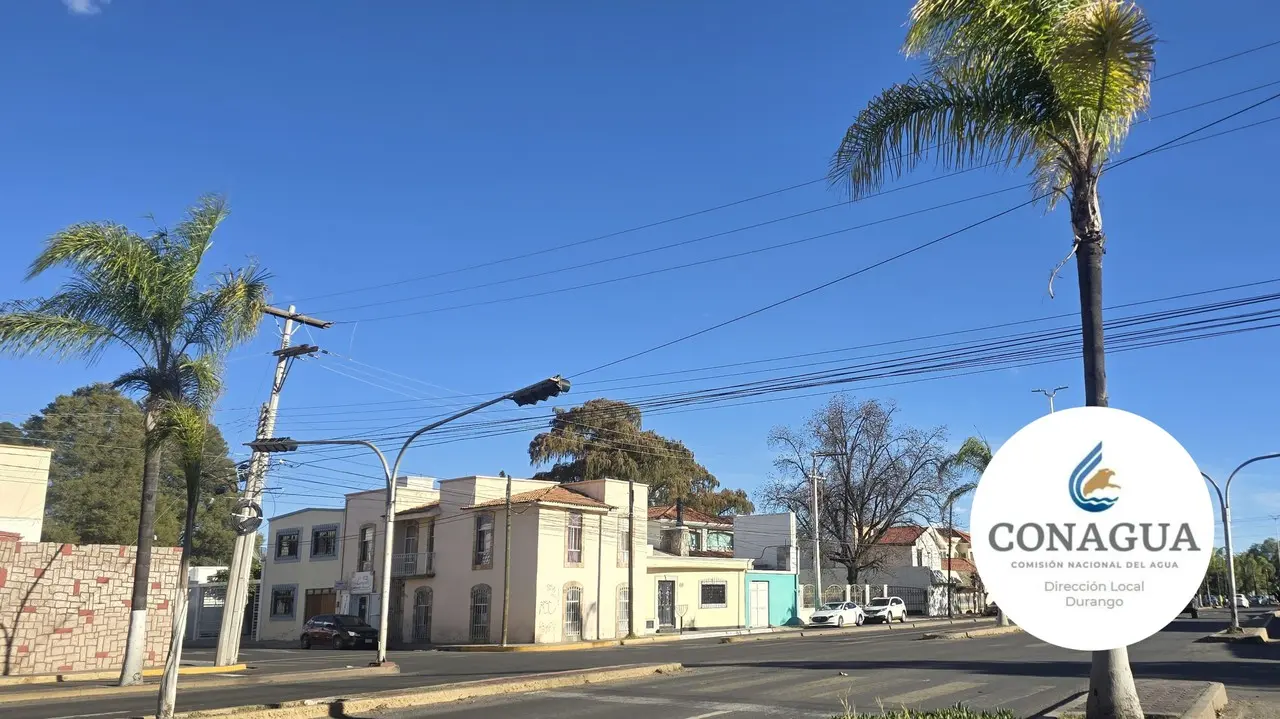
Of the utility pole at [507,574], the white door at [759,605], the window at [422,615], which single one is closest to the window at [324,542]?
the window at [422,615]

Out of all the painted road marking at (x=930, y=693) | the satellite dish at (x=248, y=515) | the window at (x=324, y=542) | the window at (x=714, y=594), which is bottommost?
the painted road marking at (x=930, y=693)

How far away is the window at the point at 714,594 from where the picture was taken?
5081 cm

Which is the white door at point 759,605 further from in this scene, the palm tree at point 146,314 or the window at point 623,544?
the palm tree at point 146,314

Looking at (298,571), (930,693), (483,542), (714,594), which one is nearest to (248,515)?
(930,693)

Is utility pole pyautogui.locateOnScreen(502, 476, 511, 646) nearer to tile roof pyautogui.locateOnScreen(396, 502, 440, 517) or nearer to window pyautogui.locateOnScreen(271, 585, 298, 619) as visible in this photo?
tile roof pyautogui.locateOnScreen(396, 502, 440, 517)

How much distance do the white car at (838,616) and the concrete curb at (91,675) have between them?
32557 millimetres

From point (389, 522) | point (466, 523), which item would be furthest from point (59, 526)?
point (389, 522)

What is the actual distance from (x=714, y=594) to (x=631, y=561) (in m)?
8.87

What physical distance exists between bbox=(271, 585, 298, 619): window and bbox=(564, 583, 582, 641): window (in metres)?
18.5

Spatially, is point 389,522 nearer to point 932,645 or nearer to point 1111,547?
point 932,645

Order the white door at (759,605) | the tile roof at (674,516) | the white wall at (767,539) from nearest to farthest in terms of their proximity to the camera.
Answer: the white door at (759,605)
the tile roof at (674,516)
the white wall at (767,539)

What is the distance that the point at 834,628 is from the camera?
4922 cm

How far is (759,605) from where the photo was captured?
2114 inches

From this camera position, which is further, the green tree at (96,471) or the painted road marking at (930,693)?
the green tree at (96,471)
